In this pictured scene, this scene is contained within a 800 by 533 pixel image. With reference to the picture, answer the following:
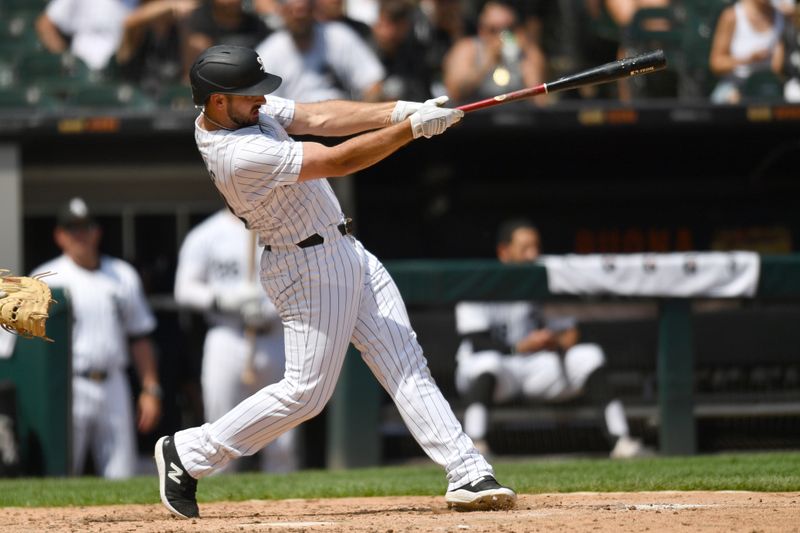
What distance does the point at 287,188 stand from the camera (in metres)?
4.35

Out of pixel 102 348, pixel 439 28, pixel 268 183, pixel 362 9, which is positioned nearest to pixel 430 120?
pixel 268 183

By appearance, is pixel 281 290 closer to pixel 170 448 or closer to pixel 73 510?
pixel 170 448

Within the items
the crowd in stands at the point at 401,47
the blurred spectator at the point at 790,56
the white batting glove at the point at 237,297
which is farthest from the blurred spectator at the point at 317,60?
the blurred spectator at the point at 790,56

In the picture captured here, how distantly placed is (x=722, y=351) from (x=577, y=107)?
2.01 m

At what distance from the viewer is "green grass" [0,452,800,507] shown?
525 centimetres

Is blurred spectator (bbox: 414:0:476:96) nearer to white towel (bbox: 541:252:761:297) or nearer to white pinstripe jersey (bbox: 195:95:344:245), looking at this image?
white towel (bbox: 541:252:761:297)

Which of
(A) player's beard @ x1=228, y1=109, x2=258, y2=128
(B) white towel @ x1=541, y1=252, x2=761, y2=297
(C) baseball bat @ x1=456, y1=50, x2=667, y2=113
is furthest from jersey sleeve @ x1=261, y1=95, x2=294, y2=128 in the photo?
(B) white towel @ x1=541, y1=252, x2=761, y2=297

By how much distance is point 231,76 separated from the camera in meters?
4.28

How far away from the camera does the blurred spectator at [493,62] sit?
28.0ft

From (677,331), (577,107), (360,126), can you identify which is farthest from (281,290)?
(577,107)

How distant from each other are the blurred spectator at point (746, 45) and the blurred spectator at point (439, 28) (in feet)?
5.31

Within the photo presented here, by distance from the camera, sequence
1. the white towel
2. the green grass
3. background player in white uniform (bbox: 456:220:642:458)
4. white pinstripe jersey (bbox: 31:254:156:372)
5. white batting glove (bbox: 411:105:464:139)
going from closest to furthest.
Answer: white batting glove (bbox: 411:105:464:139) < the green grass < background player in white uniform (bbox: 456:220:642:458) < the white towel < white pinstripe jersey (bbox: 31:254:156:372)

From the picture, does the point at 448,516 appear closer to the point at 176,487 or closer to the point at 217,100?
the point at 176,487

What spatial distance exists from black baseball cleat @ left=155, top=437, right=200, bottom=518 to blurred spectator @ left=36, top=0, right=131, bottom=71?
4857 mm
